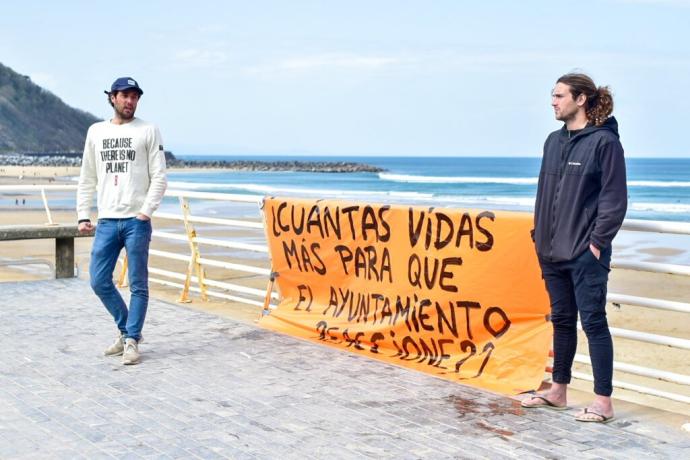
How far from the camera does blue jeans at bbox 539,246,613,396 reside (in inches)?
199

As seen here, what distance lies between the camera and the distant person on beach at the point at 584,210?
193 inches

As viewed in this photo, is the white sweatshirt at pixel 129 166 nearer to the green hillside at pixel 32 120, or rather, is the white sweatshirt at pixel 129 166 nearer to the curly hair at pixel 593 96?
the curly hair at pixel 593 96

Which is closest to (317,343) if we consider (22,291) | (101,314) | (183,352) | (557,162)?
(183,352)

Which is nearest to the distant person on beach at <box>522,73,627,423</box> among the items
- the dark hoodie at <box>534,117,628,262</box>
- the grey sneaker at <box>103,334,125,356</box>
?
the dark hoodie at <box>534,117,628,262</box>

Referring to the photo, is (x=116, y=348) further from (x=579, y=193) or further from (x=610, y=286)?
(x=610, y=286)

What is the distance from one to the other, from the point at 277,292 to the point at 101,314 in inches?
63.7

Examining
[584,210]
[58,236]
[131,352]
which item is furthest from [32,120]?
[584,210]

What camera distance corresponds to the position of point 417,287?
6727 mm

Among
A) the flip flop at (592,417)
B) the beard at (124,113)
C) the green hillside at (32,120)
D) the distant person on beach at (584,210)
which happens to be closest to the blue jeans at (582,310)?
the distant person on beach at (584,210)

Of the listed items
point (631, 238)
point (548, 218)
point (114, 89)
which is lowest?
point (631, 238)

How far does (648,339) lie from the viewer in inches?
220

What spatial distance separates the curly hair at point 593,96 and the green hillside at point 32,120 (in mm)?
155917

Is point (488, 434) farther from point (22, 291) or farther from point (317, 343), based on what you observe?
point (22, 291)

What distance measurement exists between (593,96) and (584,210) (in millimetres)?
626
